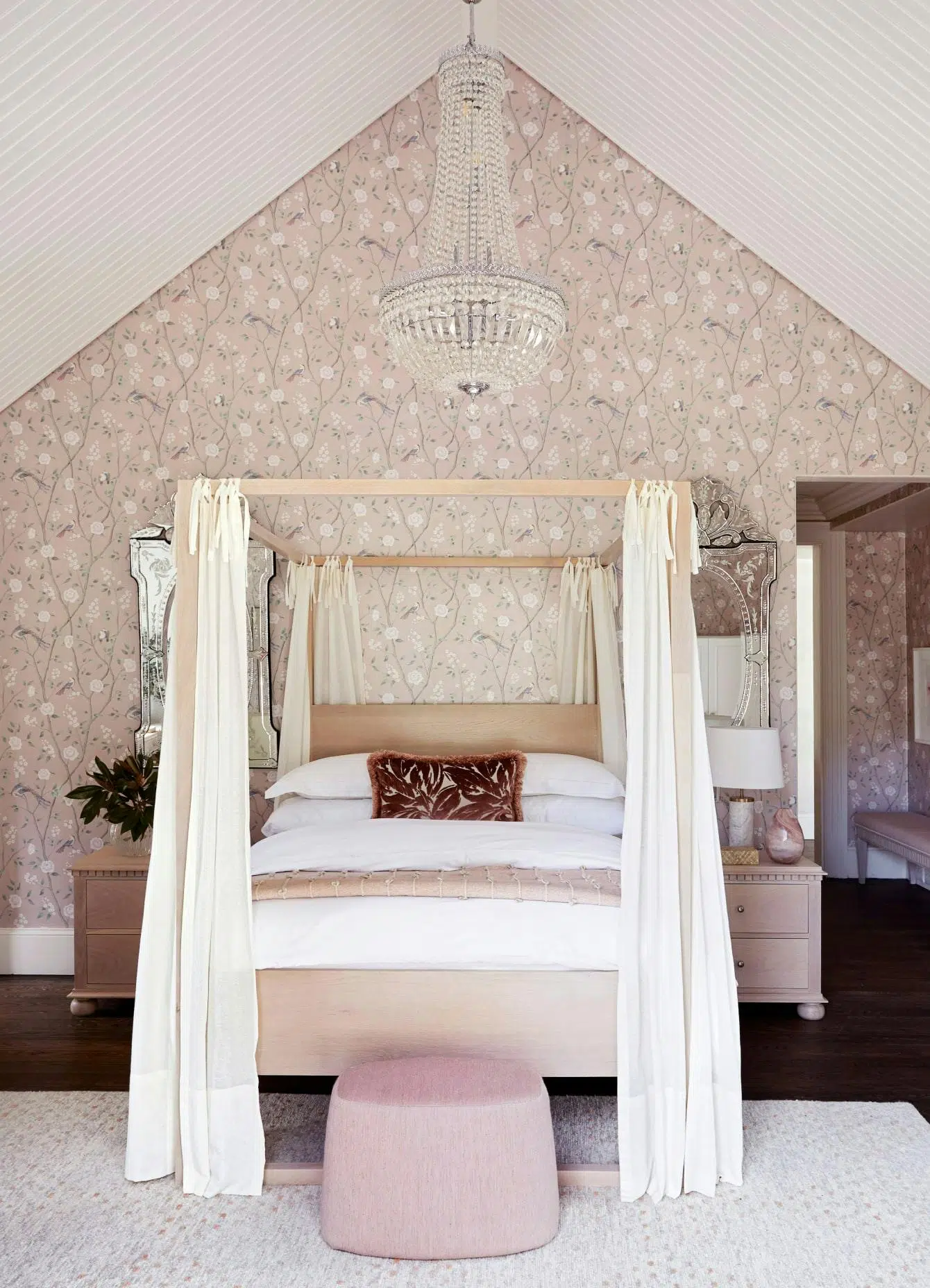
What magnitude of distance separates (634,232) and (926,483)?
199 centimetres

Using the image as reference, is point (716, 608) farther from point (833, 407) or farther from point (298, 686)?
point (298, 686)

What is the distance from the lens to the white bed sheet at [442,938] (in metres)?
2.94

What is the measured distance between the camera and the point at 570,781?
4.27m

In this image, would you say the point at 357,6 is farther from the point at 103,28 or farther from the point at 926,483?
the point at 926,483

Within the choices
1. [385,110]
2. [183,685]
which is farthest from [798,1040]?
[385,110]

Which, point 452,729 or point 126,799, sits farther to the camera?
point 452,729

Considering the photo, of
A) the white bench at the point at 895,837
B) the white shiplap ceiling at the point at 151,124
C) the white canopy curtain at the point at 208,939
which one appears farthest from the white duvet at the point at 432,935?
the white bench at the point at 895,837

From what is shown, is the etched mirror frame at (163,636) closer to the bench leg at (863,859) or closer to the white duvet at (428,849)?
the white duvet at (428,849)

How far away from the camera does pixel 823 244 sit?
4.32 m

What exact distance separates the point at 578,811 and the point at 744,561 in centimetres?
150

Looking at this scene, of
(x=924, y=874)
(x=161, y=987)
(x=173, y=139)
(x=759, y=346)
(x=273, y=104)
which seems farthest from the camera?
(x=924, y=874)

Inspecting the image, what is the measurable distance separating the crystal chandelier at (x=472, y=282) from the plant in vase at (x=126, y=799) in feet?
7.40

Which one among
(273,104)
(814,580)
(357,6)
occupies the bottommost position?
(814,580)

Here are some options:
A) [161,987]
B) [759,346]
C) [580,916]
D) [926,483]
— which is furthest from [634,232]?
[161,987]
